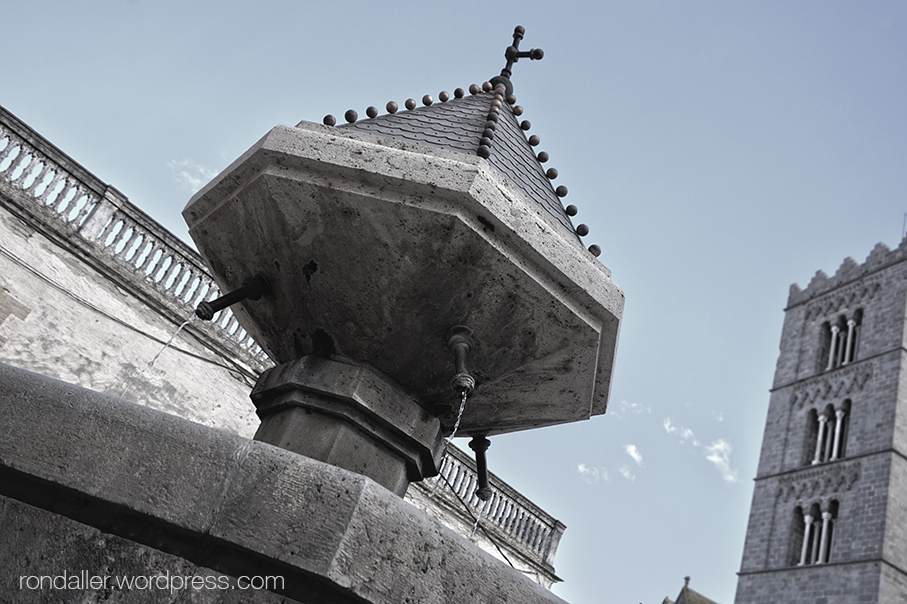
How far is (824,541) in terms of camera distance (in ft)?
90.9

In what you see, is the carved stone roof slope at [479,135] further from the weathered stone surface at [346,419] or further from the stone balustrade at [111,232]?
the stone balustrade at [111,232]

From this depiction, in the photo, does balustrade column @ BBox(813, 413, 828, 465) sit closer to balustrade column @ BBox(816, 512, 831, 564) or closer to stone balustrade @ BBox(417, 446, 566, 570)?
balustrade column @ BBox(816, 512, 831, 564)

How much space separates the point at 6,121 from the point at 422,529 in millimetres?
7571

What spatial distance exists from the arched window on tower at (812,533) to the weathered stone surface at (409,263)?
29000mm

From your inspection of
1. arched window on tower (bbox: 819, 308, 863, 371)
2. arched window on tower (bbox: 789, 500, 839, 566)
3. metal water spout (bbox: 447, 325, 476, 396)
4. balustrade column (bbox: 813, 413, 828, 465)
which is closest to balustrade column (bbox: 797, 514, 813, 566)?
arched window on tower (bbox: 789, 500, 839, 566)

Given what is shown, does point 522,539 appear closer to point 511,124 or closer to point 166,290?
point 166,290

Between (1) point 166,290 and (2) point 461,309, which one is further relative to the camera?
(1) point 166,290

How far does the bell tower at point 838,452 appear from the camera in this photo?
85.2 feet

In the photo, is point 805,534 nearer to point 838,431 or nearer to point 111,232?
point 838,431

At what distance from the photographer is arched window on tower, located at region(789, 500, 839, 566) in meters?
27.7

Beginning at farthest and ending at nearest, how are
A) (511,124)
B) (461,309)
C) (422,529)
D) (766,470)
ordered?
(766,470), (511,124), (461,309), (422,529)

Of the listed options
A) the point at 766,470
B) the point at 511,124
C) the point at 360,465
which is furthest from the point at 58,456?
the point at 766,470

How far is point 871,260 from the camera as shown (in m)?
34.0

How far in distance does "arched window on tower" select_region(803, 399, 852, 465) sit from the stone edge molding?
31.7 m
